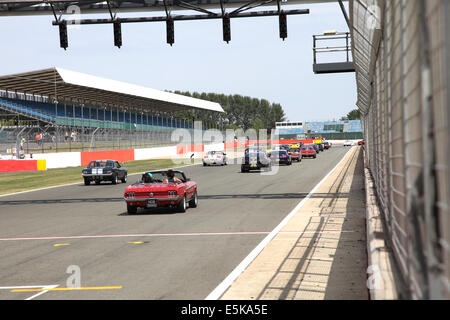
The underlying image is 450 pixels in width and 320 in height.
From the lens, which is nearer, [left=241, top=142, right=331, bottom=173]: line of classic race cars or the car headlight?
the car headlight

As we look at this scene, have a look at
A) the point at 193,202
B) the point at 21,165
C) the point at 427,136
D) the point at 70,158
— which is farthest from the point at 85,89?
the point at 427,136

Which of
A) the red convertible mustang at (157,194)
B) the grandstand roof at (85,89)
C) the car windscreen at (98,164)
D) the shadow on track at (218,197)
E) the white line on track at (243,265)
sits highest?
the grandstand roof at (85,89)

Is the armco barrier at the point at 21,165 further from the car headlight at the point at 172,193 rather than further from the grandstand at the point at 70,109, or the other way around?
the car headlight at the point at 172,193

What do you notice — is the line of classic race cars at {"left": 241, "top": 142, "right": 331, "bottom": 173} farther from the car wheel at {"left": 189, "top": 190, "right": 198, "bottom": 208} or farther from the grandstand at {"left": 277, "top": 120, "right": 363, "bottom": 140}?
the grandstand at {"left": 277, "top": 120, "right": 363, "bottom": 140}

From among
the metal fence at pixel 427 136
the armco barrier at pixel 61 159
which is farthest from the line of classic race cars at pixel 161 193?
the armco barrier at pixel 61 159

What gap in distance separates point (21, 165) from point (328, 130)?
418ft

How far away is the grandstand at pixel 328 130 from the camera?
509ft

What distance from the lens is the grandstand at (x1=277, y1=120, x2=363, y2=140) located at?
15525 centimetres

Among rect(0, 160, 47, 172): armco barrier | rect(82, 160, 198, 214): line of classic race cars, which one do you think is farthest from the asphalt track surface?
rect(0, 160, 47, 172): armco barrier

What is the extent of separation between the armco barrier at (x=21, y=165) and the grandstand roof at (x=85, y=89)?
288 inches

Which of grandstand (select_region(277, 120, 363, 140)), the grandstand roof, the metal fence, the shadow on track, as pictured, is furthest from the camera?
grandstand (select_region(277, 120, 363, 140))

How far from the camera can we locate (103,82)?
6112cm

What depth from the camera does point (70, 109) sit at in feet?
249

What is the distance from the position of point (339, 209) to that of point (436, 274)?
13.1 meters
